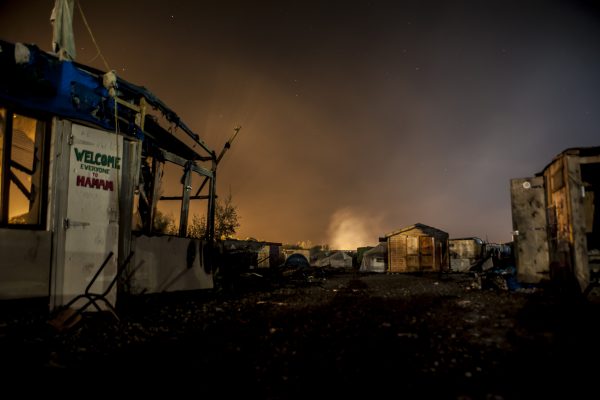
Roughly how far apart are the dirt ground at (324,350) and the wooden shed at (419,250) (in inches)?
800

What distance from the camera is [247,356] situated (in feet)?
13.0

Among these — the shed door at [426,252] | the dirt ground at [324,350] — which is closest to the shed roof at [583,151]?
the dirt ground at [324,350]

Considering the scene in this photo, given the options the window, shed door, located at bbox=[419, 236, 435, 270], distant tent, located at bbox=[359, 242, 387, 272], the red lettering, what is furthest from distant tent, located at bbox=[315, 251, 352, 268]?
the window

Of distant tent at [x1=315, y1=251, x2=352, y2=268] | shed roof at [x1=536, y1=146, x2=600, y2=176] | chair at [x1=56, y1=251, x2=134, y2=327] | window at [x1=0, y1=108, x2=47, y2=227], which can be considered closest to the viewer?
chair at [x1=56, y1=251, x2=134, y2=327]

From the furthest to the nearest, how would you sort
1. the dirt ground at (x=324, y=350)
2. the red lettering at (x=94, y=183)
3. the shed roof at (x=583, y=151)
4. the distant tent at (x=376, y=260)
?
the distant tent at (x=376, y=260)
the shed roof at (x=583, y=151)
the red lettering at (x=94, y=183)
the dirt ground at (x=324, y=350)

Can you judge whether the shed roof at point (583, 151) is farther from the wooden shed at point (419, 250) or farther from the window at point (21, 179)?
the wooden shed at point (419, 250)

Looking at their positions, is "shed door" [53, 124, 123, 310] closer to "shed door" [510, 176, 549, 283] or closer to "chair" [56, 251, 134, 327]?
"chair" [56, 251, 134, 327]

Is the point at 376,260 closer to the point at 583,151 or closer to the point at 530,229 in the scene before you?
the point at 530,229

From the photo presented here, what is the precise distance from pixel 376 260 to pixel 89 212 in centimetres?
2650

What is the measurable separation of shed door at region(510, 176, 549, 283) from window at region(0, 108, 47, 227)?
37.2ft

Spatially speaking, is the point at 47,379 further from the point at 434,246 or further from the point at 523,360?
the point at 434,246

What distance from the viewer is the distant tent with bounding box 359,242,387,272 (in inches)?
1172

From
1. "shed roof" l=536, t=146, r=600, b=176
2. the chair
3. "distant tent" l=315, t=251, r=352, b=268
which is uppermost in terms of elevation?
"shed roof" l=536, t=146, r=600, b=176

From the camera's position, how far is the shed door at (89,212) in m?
6.08
